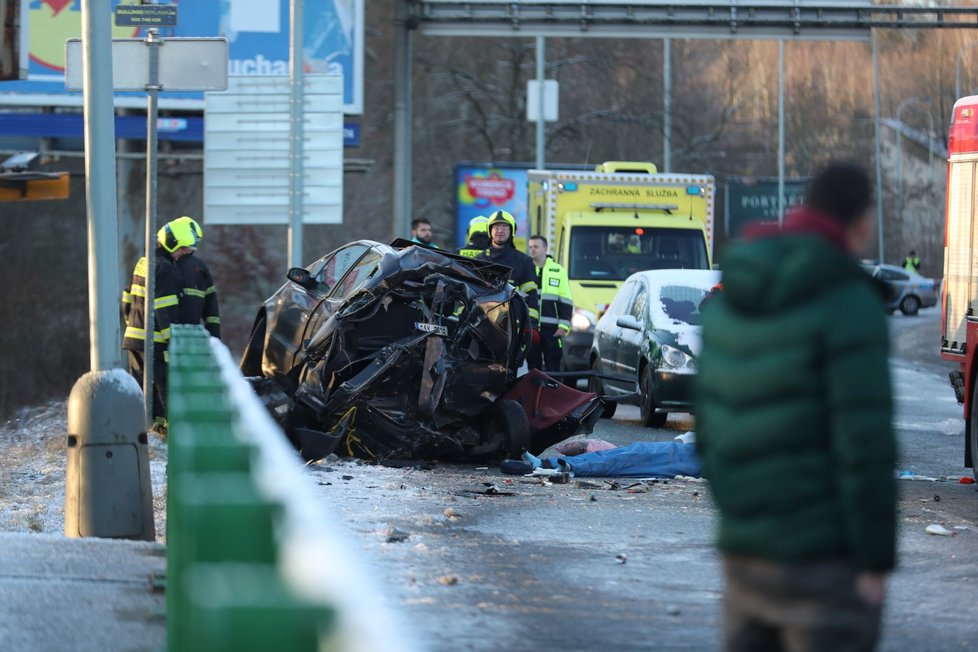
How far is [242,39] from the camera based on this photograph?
31109 millimetres

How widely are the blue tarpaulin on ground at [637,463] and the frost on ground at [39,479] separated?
2.90m

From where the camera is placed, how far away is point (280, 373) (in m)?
13.2

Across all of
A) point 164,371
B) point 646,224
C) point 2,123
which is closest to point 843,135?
point 2,123

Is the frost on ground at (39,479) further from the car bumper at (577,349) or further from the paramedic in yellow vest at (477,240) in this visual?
the car bumper at (577,349)

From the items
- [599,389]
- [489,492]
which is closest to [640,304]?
[599,389]

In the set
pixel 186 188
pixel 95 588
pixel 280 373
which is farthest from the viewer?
pixel 186 188

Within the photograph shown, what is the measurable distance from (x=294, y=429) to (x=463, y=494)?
183 cm

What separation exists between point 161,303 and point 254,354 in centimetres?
96

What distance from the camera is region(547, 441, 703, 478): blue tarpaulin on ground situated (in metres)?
11.7

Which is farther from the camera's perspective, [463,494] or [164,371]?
[164,371]

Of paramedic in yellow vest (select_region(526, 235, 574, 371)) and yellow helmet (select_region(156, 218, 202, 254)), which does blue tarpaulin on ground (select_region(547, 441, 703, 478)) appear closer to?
paramedic in yellow vest (select_region(526, 235, 574, 371))

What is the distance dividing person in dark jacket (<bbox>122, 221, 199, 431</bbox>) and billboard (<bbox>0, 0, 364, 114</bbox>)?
1668 centimetres

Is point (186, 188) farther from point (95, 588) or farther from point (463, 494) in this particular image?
point (95, 588)

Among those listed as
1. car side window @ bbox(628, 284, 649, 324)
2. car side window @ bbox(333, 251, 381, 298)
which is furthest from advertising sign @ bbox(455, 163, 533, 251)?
car side window @ bbox(333, 251, 381, 298)
